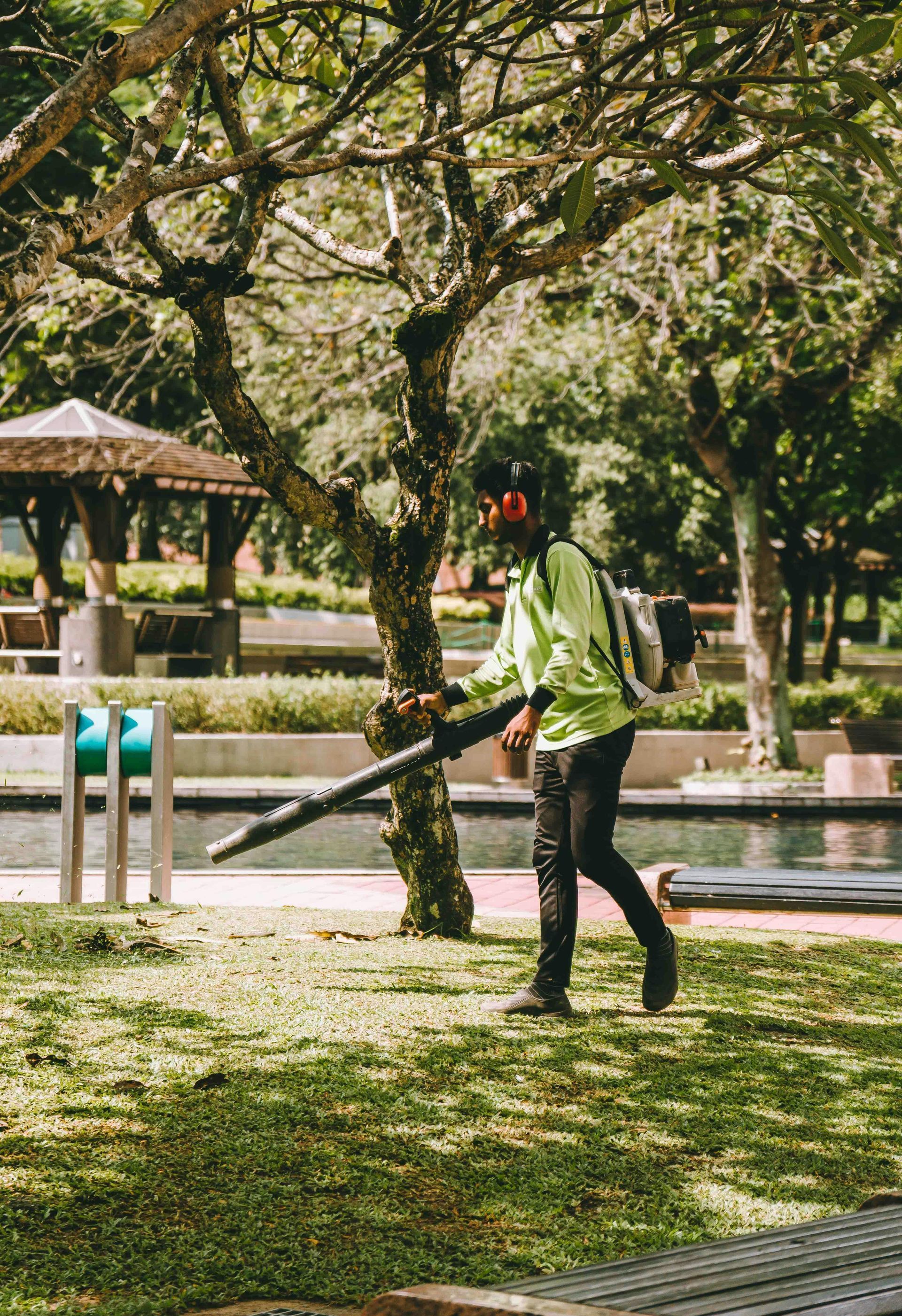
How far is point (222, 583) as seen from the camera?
23.9m

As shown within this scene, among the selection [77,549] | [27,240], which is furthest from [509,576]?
Answer: [77,549]

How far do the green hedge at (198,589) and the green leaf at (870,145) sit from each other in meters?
28.6

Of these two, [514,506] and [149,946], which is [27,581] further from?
[514,506]

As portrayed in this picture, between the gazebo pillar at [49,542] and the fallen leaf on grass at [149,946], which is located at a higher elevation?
the gazebo pillar at [49,542]

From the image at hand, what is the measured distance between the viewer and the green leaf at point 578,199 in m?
3.79

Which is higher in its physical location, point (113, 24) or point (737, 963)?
point (113, 24)

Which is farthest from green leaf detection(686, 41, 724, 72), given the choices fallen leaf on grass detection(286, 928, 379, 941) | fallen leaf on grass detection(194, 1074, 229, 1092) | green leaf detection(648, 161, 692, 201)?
fallen leaf on grass detection(286, 928, 379, 941)

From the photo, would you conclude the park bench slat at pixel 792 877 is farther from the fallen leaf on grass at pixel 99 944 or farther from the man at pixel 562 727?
the fallen leaf on grass at pixel 99 944

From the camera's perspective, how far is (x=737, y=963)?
6.04 meters

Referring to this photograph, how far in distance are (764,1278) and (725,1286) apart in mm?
66

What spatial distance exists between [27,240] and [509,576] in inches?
81.2

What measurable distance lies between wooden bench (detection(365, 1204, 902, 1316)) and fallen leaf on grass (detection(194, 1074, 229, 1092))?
1.89 metres

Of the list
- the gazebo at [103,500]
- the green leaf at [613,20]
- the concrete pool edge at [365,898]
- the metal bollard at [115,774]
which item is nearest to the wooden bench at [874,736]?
the concrete pool edge at [365,898]

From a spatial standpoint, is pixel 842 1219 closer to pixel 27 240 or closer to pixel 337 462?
pixel 27 240
